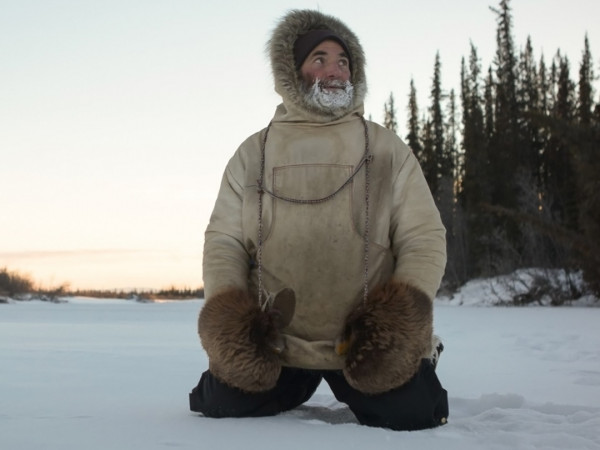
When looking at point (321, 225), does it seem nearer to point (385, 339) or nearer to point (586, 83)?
A: point (385, 339)

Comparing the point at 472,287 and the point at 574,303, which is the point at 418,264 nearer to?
the point at 574,303

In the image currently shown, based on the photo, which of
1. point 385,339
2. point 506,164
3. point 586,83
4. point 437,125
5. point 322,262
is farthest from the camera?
point 437,125

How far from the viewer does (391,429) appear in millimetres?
2564

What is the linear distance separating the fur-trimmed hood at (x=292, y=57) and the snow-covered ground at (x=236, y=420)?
3.94 ft

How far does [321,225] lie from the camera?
2.70 meters

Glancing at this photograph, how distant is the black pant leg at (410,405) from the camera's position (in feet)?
8.39

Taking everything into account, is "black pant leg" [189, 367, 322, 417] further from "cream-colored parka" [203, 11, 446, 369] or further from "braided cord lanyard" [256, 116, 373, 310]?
"braided cord lanyard" [256, 116, 373, 310]

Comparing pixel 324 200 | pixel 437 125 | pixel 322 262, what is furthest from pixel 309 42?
pixel 437 125

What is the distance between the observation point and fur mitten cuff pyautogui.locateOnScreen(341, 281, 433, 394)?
2.50 metres

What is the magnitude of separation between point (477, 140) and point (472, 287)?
6.41m

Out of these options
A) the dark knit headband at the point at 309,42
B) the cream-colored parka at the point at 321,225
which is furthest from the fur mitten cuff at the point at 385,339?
the dark knit headband at the point at 309,42

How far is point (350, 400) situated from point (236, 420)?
0.45m

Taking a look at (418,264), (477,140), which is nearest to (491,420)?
(418,264)

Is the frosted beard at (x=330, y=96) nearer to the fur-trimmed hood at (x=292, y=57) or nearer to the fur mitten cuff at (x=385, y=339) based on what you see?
the fur-trimmed hood at (x=292, y=57)
